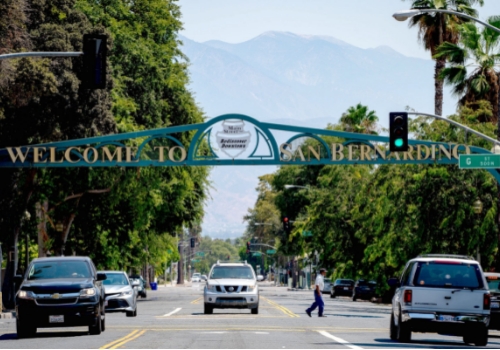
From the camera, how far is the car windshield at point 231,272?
38.0 metres

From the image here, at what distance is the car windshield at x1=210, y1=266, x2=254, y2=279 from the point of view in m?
38.0

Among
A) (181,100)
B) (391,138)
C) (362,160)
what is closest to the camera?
(391,138)

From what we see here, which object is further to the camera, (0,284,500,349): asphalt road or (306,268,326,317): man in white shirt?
(306,268,326,317): man in white shirt

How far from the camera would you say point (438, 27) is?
175 feet

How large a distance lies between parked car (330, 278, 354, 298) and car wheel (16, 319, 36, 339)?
55.5 meters

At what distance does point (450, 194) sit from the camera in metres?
45.2

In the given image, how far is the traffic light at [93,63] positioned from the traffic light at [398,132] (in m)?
10.9

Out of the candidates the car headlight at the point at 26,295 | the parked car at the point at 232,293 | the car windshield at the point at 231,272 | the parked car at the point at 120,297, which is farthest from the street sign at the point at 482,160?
the car headlight at the point at 26,295

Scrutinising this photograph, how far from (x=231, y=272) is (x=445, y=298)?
17.0 metres

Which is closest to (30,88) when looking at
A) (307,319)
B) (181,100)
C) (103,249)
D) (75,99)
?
(75,99)

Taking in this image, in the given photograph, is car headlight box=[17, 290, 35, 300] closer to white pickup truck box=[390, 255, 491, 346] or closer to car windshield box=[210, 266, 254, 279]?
white pickup truck box=[390, 255, 491, 346]

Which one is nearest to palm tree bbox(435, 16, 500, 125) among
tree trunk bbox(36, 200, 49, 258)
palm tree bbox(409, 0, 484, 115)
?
palm tree bbox(409, 0, 484, 115)

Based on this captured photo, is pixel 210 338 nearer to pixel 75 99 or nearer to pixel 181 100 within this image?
pixel 75 99

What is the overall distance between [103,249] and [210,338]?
41336 mm
